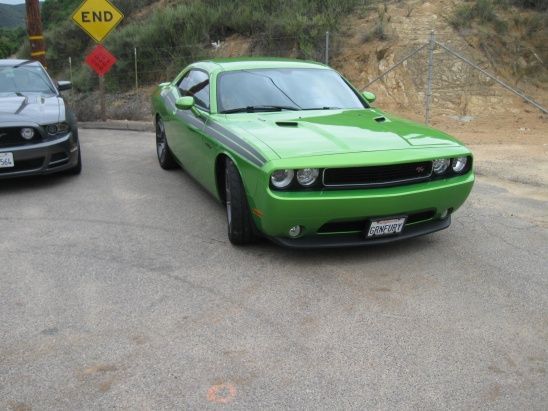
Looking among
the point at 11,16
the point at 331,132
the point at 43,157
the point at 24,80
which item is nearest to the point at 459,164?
the point at 331,132

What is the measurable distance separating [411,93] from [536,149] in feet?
15.1

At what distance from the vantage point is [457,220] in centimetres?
543

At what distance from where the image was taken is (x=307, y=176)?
13.2 feet

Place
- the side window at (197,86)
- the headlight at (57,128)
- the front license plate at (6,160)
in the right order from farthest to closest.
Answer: the headlight at (57,128), the front license plate at (6,160), the side window at (197,86)

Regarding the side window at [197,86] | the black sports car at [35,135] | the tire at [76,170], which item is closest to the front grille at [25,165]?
the black sports car at [35,135]

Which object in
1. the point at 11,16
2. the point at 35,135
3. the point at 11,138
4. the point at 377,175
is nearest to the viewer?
the point at 377,175

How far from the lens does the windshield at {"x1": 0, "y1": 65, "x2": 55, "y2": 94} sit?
7.50m

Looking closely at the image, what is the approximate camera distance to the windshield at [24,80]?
7.50 metres

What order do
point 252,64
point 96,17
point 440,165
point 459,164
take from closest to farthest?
point 440,165 → point 459,164 → point 252,64 → point 96,17

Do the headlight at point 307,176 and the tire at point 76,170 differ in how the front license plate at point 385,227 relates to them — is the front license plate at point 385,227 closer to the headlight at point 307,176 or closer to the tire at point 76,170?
the headlight at point 307,176

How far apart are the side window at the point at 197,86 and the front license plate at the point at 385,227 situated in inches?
83.8

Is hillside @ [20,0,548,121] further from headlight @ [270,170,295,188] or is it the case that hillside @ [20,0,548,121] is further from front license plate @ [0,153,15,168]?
headlight @ [270,170,295,188]

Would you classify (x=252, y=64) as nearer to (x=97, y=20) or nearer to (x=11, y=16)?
(x=97, y=20)

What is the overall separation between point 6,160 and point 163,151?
6.23ft
